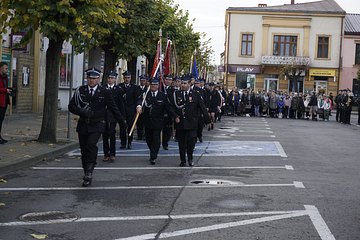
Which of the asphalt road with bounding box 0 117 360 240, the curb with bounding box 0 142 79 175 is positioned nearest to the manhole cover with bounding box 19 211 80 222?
the asphalt road with bounding box 0 117 360 240

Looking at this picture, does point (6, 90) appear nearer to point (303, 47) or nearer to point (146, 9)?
point (146, 9)

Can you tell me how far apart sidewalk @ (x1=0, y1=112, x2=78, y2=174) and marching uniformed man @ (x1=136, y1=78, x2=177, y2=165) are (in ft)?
7.32

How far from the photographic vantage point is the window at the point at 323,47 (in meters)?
58.4

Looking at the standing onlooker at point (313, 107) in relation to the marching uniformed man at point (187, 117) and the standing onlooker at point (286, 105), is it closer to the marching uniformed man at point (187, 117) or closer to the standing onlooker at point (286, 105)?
the standing onlooker at point (286, 105)

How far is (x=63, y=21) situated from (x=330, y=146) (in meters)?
8.97

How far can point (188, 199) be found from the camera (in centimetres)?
867

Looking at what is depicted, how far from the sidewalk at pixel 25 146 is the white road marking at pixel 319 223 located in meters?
5.55

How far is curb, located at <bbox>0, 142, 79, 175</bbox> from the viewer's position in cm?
1096

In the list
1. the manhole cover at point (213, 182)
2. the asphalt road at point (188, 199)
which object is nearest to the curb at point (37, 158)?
the asphalt road at point (188, 199)

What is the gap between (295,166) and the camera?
12766mm

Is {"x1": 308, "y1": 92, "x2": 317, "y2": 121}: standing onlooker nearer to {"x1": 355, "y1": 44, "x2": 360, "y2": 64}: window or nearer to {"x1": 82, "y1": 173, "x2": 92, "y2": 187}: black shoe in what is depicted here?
{"x1": 355, "y1": 44, "x2": 360, "y2": 64}: window

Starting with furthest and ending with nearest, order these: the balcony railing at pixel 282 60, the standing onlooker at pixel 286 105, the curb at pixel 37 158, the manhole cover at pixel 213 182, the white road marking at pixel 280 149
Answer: the balcony railing at pixel 282 60
the standing onlooker at pixel 286 105
the white road marking at pixel 280 149
the curb at pixel 37 158
the manhole cover at pixel 213 182

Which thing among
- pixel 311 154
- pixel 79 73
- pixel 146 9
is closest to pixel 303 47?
pixel 79 73

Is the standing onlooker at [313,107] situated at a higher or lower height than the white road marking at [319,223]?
higher
